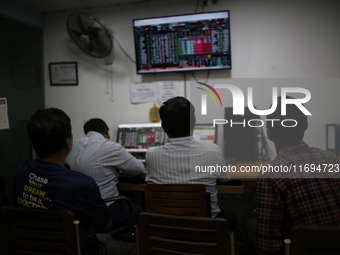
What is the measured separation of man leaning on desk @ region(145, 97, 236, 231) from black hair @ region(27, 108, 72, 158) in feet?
1.91

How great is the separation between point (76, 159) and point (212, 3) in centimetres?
191

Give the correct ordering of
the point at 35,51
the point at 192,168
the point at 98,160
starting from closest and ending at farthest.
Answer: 1. the point at 192,168
2. the point at 98,160
3. the point at 35,51

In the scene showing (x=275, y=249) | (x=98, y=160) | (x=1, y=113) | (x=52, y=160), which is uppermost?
(x=1, y=113)

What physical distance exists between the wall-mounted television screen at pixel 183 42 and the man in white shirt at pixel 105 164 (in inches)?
42.6

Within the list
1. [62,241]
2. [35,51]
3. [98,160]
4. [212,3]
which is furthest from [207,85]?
[62,241]

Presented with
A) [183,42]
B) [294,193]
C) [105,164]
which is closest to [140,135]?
[105,164]

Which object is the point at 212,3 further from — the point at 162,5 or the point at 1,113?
the point at 1,113

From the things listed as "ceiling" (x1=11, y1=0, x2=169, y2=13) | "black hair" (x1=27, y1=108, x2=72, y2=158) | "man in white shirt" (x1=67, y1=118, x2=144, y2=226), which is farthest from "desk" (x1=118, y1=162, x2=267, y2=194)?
"ceiling" (x1=11, y1=0, x2=169, y2=13)

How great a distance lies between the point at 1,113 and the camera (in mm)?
2793

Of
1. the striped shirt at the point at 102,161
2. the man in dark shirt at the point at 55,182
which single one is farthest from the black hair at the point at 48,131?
the striped shirt at the point at 102,161

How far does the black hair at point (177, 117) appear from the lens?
175 centimetres

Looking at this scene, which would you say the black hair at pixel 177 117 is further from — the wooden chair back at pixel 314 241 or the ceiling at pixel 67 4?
the ceiling at pixel 67 4

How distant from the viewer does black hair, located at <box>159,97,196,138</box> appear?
1745 millimetres

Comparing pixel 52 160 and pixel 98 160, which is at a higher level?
pixel 52 160
